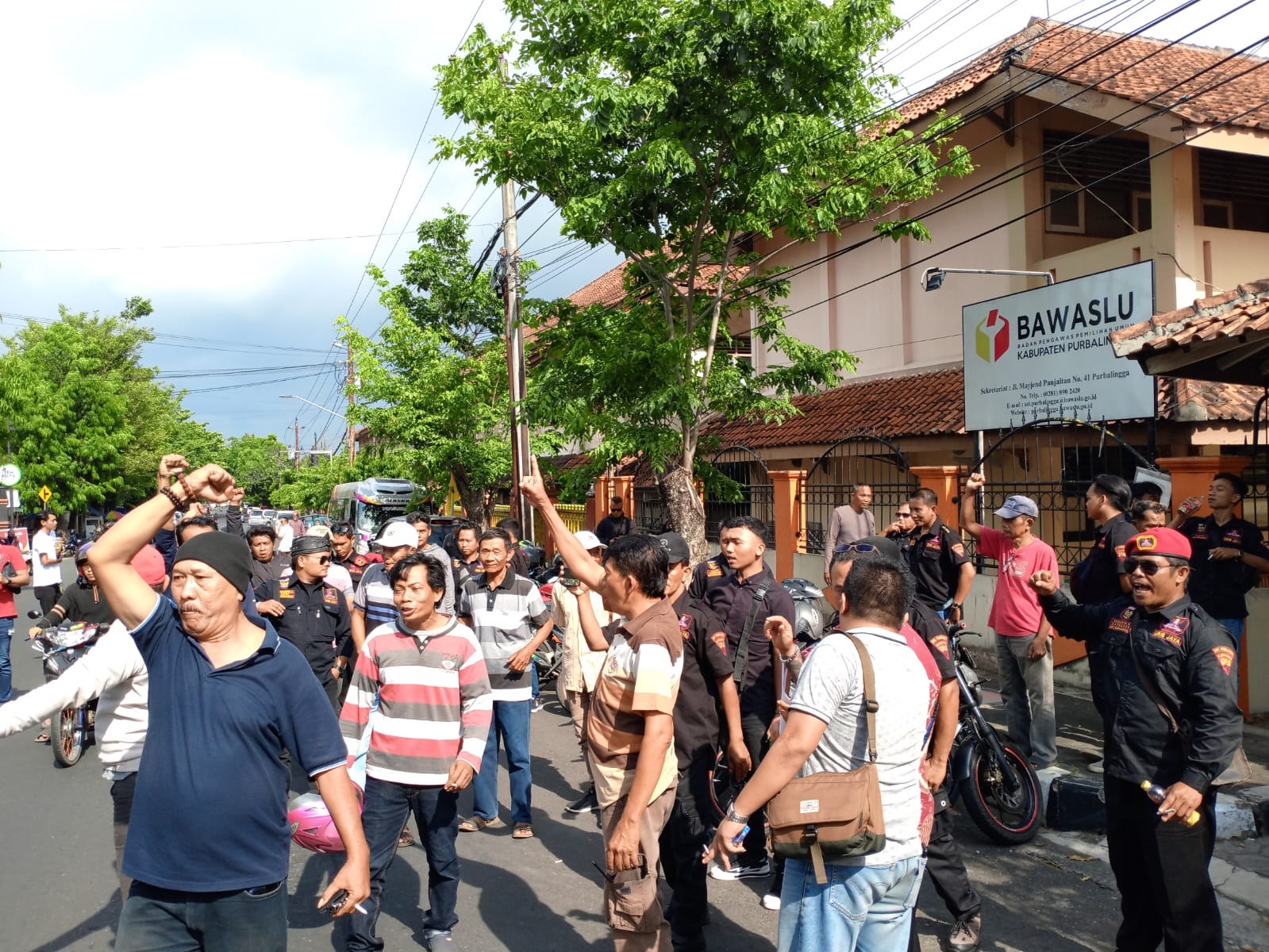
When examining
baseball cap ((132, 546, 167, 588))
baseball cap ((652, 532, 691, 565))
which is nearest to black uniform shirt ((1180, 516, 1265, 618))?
baseball cap ((652, 532, 691, 565))

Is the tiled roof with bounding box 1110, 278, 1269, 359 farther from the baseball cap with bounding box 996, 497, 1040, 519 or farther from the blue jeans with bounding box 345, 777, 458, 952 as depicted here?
the blue jeans with bounding box 345, 777, 458, 952

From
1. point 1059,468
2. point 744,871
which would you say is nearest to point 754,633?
point 744,871

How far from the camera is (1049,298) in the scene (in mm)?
10742

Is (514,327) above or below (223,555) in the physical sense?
above

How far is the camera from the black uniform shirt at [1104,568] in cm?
551

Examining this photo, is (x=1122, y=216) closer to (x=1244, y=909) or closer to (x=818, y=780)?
(x=1244, y=909)

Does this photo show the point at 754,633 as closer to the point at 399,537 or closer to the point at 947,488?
the point at 399,537

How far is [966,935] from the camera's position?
4.20 meters

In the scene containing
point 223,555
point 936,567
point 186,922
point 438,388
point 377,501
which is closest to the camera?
point 186,922

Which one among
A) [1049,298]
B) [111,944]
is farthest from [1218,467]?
[111,944]

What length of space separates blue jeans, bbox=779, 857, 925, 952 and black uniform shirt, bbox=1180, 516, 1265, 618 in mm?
4929

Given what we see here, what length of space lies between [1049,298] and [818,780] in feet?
31.0

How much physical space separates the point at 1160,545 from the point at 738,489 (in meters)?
9.41

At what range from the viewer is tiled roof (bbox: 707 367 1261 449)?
10.2 metres
